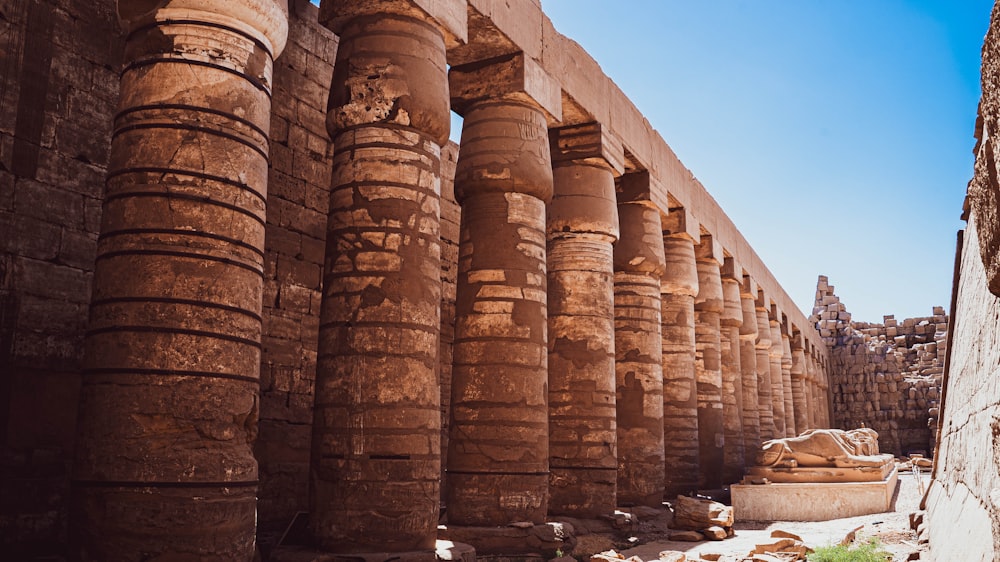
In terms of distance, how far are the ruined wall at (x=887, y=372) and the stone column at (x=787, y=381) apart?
6401 mm

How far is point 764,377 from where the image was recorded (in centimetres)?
2250

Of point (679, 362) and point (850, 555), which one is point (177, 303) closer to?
point (850, 555)

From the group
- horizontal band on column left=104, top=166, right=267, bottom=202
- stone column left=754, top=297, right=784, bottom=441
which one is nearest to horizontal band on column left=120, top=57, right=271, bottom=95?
horizontal band on column left=104, top=166, right=267, bottom=202

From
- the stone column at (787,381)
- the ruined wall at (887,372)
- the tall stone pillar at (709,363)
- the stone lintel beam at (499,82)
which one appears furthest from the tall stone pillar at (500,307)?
the ruined wall at (887,372)

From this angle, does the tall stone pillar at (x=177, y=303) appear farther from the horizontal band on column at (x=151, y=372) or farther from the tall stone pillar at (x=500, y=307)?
the tall stone pillar at (x=500, y=307)

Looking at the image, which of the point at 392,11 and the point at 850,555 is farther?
the point at 392,11

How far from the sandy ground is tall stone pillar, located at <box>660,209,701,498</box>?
6.76ft

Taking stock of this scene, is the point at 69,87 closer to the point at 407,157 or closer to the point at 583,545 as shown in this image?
the point at 407,157

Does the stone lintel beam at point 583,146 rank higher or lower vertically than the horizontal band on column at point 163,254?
higher

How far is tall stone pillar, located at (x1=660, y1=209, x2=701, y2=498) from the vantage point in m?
14.0

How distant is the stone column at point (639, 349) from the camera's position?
11.9m

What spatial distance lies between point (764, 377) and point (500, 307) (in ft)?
51.8

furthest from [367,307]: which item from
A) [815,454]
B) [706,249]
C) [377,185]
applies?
[706,249]

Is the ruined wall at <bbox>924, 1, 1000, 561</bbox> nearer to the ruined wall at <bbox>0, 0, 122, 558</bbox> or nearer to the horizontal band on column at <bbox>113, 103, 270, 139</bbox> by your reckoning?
the horizontal band on column at <bbox>113, 103, 270, 139</bbox>
